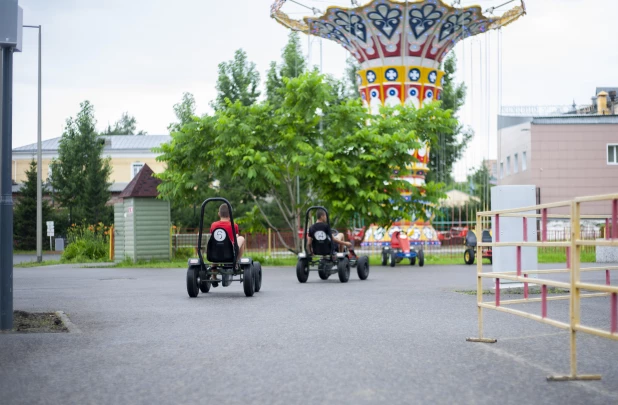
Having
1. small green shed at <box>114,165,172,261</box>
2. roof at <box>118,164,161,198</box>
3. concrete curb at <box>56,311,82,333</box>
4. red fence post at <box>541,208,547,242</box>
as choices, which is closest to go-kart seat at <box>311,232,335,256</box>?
concrete curb at <box>56,311,82,333</box>

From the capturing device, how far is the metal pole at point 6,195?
10.4 m

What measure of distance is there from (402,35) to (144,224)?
13205 mm

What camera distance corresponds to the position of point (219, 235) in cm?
1580

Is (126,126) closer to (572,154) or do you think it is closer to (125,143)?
(125,143)

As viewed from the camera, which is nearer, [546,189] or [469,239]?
[469,239]

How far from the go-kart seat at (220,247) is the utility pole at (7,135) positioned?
5500 mm

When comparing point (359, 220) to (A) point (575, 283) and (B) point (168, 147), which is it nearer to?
(B) point (168, 147)

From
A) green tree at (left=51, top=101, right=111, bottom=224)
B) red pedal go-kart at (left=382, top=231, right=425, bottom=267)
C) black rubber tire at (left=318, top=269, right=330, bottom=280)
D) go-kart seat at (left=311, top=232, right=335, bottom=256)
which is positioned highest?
green tree at (left=51, top=101, right=111, bottom=224)

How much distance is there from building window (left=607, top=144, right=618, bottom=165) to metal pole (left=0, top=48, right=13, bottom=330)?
49.2 metres

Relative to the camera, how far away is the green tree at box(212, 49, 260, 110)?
2532 inches

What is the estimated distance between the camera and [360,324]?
433 inches

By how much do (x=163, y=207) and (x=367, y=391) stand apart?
30372 mm

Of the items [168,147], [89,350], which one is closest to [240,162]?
[168,147]

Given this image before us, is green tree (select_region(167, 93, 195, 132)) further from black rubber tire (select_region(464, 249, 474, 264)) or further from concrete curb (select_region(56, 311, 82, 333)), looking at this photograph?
concrete curb (select_region(56, 311, 82, 333))
